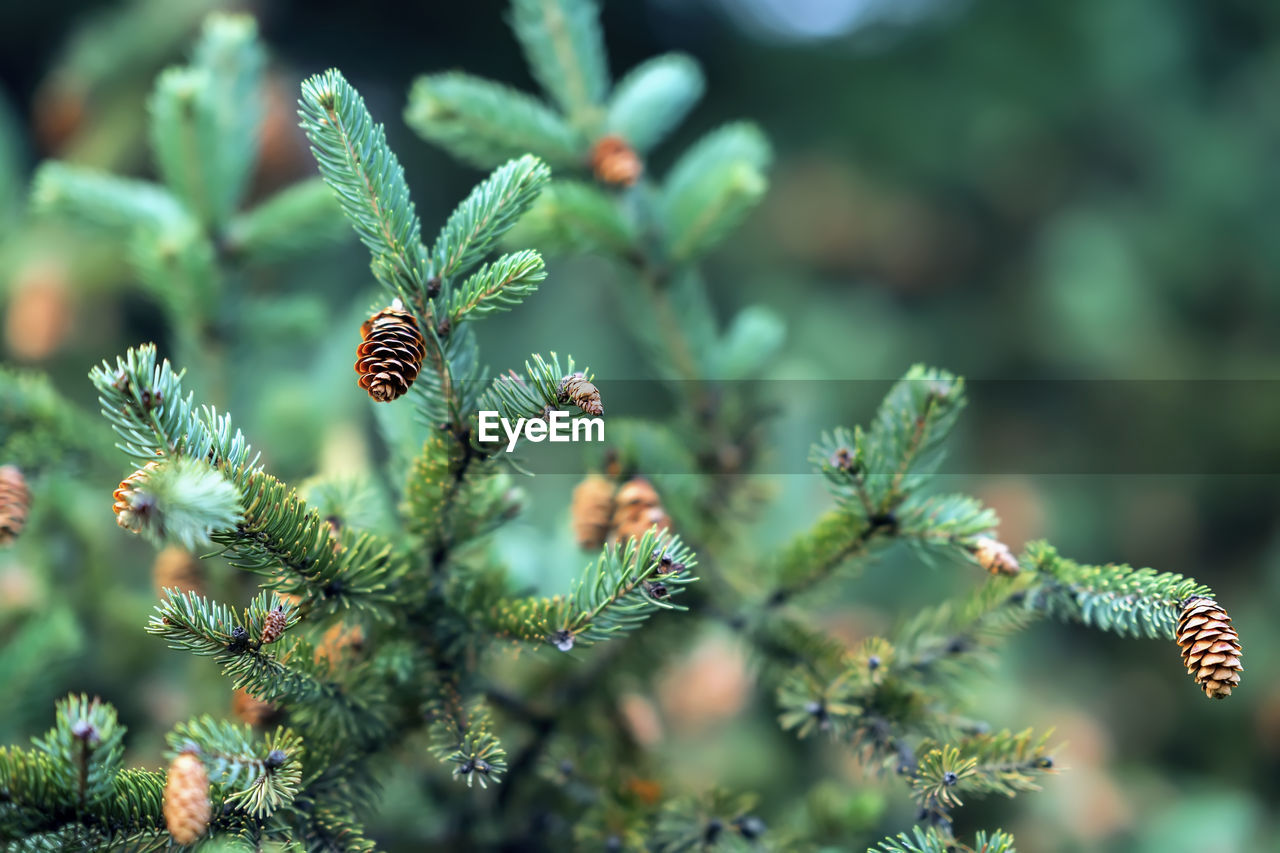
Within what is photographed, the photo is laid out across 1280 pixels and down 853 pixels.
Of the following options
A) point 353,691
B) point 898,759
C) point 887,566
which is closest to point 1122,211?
point 887,566

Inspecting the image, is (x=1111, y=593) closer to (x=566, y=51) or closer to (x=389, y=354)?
(x=389, y=354)

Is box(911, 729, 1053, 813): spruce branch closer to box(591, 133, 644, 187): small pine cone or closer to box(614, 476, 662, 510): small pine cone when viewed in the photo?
box(614, 476, 662, 510): small pine cone

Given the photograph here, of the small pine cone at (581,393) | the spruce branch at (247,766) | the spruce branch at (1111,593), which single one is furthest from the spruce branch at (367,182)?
the spruce branch at (1111,593)

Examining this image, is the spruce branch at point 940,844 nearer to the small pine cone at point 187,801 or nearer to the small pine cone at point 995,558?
the small pine cone at point 995,558

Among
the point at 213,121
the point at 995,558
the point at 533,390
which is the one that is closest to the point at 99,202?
the point at 213,121

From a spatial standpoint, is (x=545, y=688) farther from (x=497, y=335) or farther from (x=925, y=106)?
(x=925, y=106)
